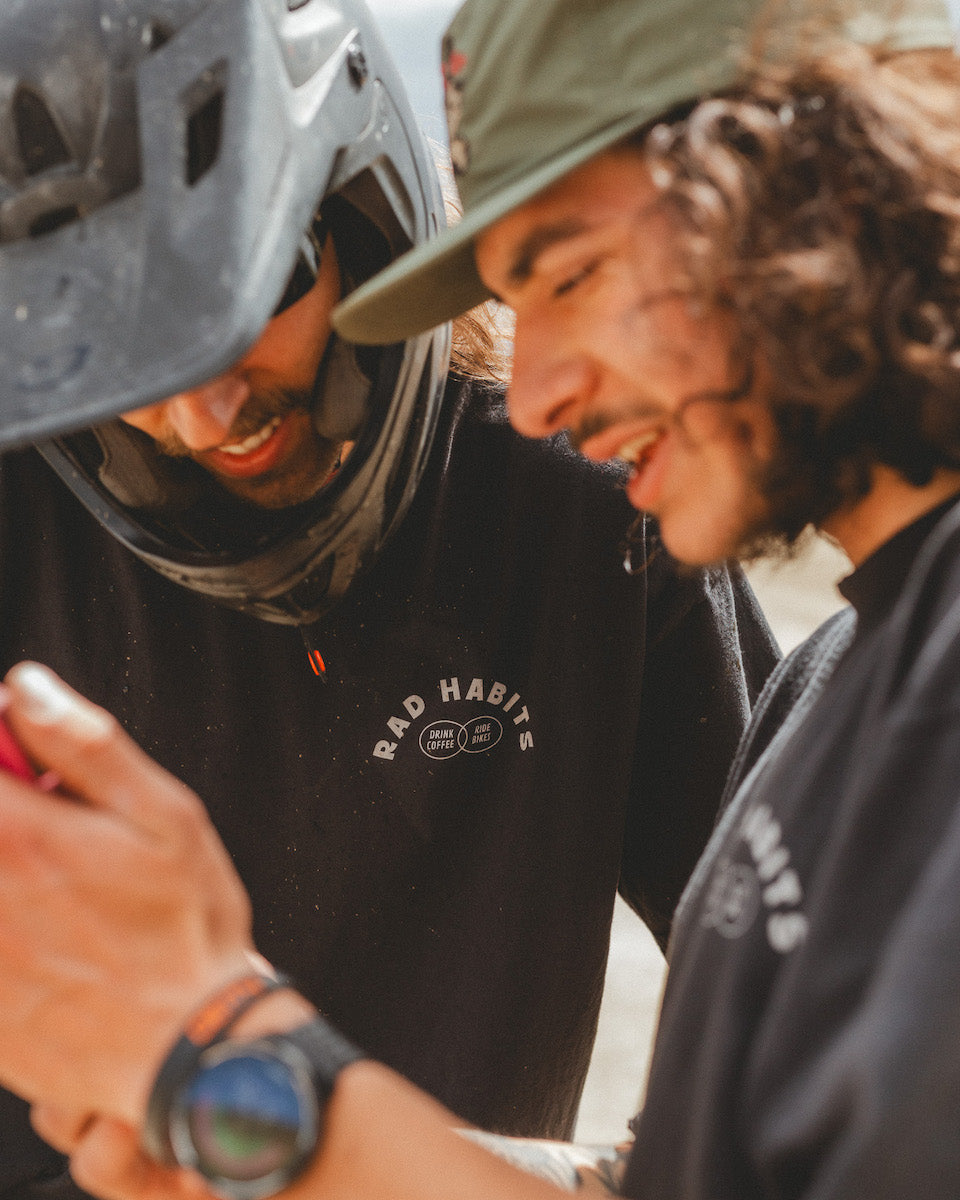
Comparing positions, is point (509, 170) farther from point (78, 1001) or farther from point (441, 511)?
point (78, 1001)

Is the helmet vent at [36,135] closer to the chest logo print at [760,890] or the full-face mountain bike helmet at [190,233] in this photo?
the full-face mountain bike helmet at [190,233]

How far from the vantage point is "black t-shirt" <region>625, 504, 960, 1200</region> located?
502 mm

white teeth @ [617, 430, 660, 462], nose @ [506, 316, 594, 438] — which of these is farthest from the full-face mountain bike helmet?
white teeth @ [617, 430, 660, 462]

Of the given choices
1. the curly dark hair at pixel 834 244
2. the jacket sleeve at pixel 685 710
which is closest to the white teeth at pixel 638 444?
the curly dark hair at pixel 834 244

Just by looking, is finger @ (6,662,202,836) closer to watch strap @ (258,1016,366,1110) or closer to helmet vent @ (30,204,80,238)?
watch strap @ (258,1016,366,1110)

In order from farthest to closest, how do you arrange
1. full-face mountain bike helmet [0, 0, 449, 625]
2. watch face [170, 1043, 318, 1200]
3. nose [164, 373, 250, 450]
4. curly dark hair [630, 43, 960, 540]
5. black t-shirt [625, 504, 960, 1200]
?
nose [164, 373, 250, 450], full-face mountain bike helmet [0, 0, 449, 625], curly dark hair [630, 43, 960, 540], watch face [170, 1043, 318, 1200], black t-shirt [625, 504, 960, 1200]

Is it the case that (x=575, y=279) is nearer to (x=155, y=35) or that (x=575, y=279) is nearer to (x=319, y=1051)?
(x=155, y=35)

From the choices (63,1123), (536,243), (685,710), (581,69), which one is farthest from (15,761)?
(685,710)

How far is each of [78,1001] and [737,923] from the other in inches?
16.9

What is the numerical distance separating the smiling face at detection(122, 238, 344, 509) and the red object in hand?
18.6 inches

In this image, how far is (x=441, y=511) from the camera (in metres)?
1.27

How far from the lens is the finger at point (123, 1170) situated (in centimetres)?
66

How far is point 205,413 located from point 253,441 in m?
0.12

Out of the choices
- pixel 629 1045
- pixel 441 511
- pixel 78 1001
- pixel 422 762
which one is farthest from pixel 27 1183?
pixel 629 1045
